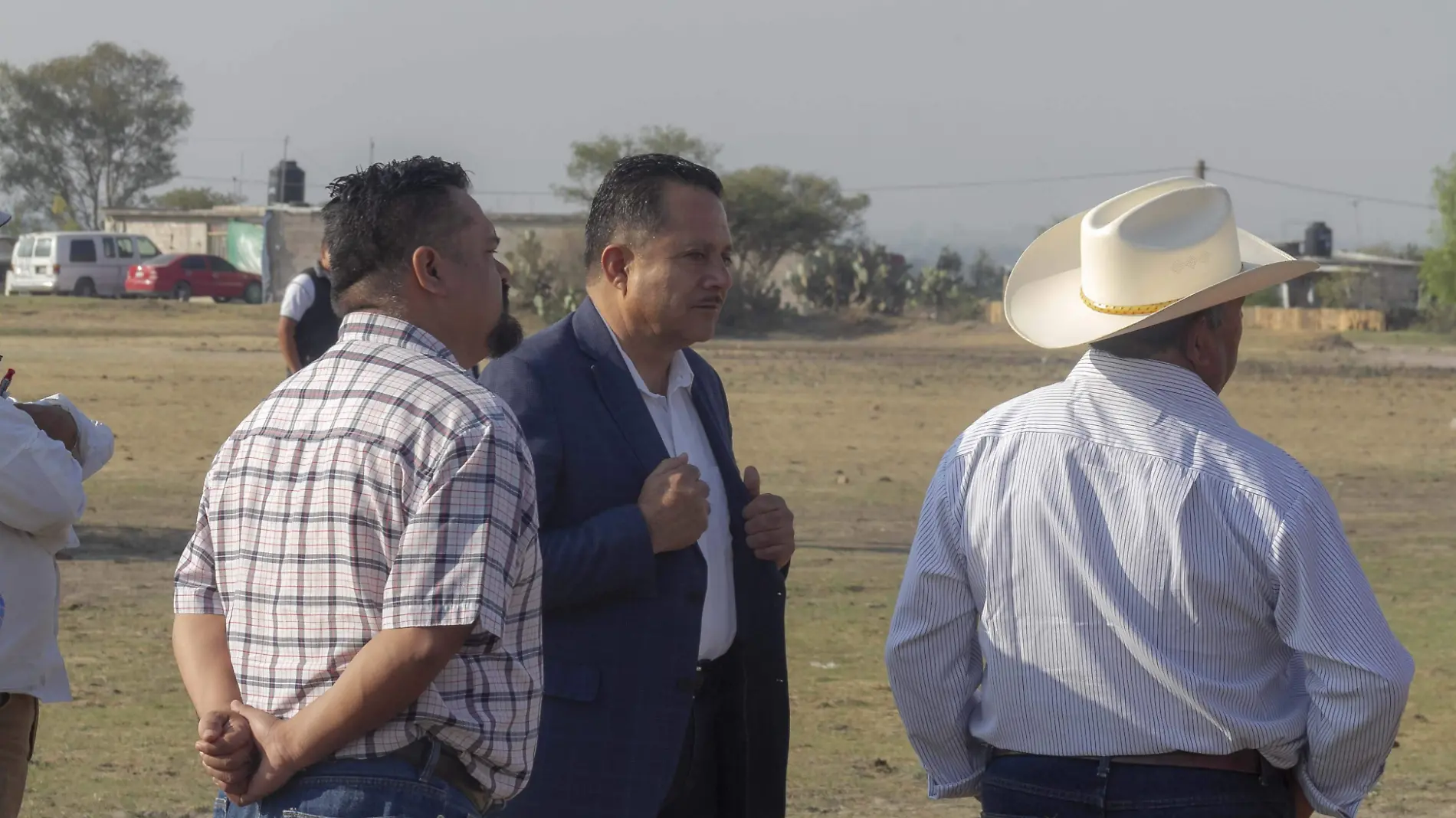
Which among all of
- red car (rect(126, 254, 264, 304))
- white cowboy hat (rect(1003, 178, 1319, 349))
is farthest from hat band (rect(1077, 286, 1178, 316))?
red car (rect(126, 254, 264, 304))

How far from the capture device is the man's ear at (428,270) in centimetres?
288

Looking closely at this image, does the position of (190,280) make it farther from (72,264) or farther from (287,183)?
(287,183)

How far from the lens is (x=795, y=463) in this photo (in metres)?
16.4

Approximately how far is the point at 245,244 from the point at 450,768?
208 feet

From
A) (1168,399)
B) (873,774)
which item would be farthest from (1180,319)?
(873,774)

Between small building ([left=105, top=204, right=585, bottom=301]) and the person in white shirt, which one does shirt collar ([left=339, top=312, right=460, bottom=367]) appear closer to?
the person in white shirt

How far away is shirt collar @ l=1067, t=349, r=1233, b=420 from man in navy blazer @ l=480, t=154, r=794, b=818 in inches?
34.2

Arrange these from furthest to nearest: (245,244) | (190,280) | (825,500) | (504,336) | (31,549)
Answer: (245,244), (190,280), (825,500), (31,549), (504,336)

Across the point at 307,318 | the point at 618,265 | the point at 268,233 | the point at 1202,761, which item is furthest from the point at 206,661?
the point at 268,233

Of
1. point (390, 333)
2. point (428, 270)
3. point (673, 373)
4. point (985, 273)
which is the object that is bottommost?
point (985, 273)

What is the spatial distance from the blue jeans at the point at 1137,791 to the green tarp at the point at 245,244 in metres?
60.9

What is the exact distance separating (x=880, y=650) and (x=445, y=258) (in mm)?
6086

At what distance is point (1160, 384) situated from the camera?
298 centimetres

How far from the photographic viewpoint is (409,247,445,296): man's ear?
9.43 feet
